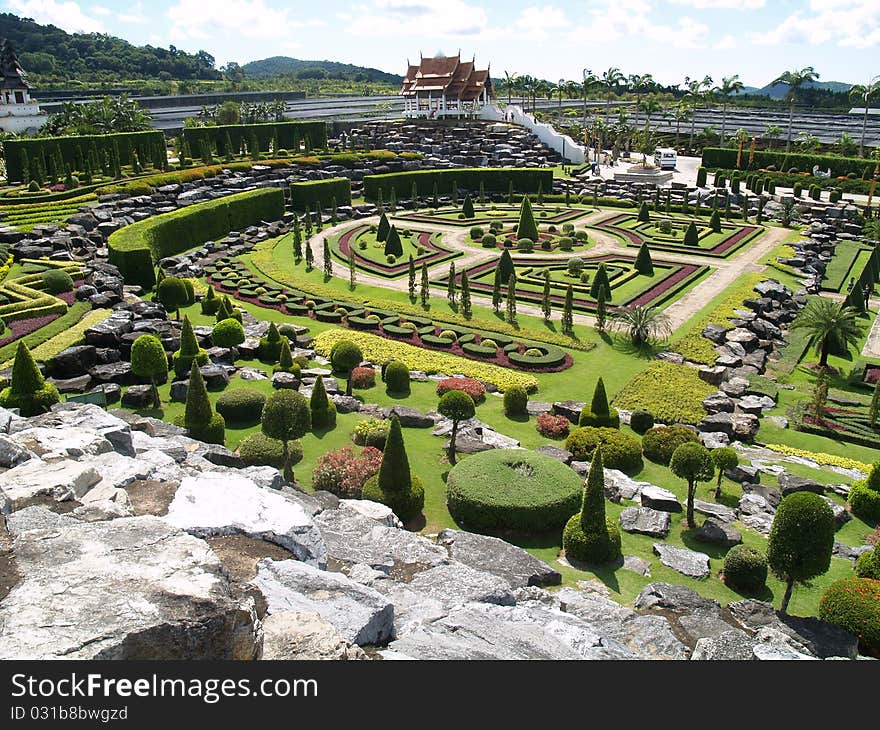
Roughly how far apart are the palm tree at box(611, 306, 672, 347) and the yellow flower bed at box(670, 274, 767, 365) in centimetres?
122

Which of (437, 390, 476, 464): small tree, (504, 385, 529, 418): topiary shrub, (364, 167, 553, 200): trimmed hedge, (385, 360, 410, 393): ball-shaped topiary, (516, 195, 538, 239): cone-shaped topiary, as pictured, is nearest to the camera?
(437, 390, 476, 464): small tree

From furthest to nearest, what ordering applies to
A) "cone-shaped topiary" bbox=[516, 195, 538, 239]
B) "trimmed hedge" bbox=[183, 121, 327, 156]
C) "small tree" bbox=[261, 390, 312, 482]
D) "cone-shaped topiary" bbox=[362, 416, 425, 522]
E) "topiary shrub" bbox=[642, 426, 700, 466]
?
"trimmed hedge" bbox=[183, 121, 327, 156] < "cone-shaped topiary" bbox=[516, 195, 538, 239] < "topiary shrub" bbox=[642, 426, 700, 466] < "small tree" bbox=[261, 390, 312, 482] < "cone-shaped topiary" bbox=[362, 416, 425, 522]

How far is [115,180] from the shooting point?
218ft

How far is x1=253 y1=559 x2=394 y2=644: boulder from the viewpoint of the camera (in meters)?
10.8

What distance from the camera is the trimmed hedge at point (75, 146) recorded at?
61.9 m

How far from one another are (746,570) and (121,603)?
14659 millimetres

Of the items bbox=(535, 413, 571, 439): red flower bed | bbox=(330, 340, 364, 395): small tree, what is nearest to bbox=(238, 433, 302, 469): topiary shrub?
bbox=(330, 340, 364, 395): small tree

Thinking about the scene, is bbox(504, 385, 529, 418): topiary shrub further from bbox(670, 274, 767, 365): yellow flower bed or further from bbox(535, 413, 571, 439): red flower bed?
bbox(670, 274, 767, 365): yellow flower bed

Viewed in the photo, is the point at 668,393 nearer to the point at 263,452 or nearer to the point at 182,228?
the point at 263,452

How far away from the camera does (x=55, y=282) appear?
37719 mm

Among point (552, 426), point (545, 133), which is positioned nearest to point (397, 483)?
point (552, 426)

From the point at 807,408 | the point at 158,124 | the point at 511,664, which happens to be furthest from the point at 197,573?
the point at 158,124

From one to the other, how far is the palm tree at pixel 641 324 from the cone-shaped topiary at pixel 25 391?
85.9ft

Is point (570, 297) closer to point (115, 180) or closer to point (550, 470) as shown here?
point (550, 470)
